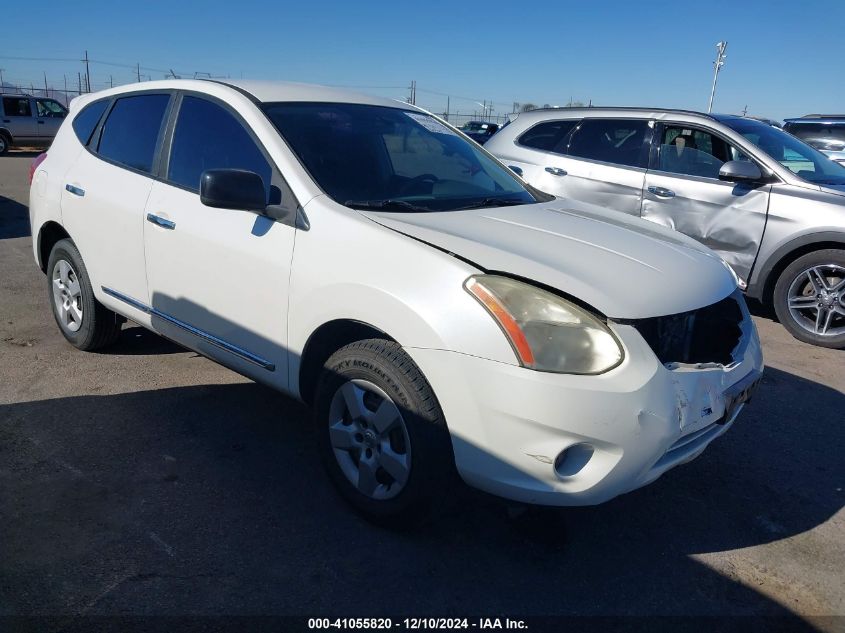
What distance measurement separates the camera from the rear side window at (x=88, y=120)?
14.7 ft

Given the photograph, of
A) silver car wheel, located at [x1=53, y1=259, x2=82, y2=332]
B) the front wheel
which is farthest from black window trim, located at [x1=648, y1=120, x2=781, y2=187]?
silver car wheel, located at [x1=53, y1=259, x2=82, y2=332]

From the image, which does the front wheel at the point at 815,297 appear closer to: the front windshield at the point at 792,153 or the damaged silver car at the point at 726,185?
the damaged silver car at the point at 726,185

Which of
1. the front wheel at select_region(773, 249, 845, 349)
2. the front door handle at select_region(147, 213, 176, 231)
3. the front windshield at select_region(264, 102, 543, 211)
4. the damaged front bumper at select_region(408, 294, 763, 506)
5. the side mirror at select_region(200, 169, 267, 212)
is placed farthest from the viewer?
the front wheel at select_region(773, 249, 845, 349)

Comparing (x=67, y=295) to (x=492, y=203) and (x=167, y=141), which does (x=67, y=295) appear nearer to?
(x=167, y=141)

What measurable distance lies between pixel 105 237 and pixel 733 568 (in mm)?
3649

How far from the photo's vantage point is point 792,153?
6.29 meters

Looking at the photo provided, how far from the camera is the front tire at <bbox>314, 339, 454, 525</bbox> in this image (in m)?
2.54

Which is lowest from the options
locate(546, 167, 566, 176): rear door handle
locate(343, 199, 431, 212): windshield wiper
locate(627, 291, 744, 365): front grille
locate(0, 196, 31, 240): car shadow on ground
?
locate(0, 196, 31, 240): car shadow on ground

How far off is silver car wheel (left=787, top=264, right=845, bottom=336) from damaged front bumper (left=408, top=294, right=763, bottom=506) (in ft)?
12.5

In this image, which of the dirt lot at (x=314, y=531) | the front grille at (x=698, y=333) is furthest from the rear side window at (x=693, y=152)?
the front grille at (x=698, y=333)

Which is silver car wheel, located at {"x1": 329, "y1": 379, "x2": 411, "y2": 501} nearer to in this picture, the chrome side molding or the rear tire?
the chrome side molding

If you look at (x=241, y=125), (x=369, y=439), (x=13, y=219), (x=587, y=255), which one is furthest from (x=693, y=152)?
(x=13, y=219)

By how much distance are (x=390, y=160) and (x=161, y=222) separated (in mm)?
1222

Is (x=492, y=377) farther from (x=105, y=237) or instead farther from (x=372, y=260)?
(x=105, y=237)
